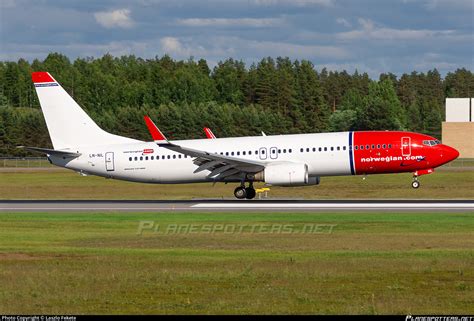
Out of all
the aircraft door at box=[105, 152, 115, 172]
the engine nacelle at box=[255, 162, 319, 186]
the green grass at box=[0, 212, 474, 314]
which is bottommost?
the green grass at box=[0, 212, 474, 314]

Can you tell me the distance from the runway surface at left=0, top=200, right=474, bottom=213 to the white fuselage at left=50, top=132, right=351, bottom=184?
212cm

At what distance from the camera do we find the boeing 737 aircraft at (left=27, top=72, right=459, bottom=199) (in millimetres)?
51156

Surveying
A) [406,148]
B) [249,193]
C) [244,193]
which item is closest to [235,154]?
[244,193]

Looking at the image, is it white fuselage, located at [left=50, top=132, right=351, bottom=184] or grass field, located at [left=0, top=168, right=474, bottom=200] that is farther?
grass field, located at [left=0, top=168, right=474, bottom=200]

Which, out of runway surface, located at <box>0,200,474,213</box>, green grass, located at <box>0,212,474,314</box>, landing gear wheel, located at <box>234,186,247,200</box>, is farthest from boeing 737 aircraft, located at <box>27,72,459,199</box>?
green grass, located at <box>0,212,474,314</box>

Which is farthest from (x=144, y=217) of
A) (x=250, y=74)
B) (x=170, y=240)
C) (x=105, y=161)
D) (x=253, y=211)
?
(x=250, y=74)

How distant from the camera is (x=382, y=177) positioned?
2894 inches

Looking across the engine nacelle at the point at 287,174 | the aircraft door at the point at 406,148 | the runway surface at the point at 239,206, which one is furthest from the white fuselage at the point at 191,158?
the aircraft door at the point at 406,148

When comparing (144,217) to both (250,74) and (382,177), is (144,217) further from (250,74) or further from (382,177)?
(250,74)

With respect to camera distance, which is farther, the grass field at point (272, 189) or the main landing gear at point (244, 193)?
the grass field at point (272, 189)

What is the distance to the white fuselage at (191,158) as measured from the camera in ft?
169

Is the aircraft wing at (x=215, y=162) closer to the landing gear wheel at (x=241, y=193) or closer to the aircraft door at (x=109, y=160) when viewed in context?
the landing gear wheel at (x=241, y=193)

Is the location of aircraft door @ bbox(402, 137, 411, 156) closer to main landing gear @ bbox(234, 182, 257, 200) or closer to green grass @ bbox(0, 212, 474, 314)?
main landing gear @ bbox(234, 182, 257, 200)

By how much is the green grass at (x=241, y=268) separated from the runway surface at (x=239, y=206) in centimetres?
562
